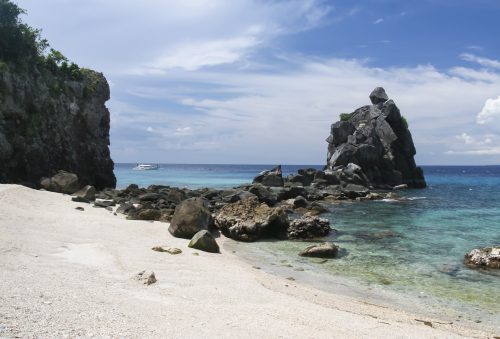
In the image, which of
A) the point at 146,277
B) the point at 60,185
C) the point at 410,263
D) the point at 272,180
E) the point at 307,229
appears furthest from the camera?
the point at 272,180

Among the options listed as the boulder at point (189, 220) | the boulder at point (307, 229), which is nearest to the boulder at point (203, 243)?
the boulder at point (189, 220)

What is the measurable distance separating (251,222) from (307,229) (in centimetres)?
314

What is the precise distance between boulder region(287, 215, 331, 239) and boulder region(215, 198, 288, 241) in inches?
18.9

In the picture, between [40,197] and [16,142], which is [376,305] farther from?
[16,142]

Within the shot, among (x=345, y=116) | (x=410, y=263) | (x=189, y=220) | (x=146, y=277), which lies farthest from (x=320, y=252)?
(x=345, y=116)

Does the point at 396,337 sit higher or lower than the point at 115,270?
lower

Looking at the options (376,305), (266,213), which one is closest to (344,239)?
(266,213)

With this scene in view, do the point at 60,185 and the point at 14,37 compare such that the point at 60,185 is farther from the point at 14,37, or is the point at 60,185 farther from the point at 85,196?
the point at 14,37

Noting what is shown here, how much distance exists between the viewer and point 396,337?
8.50 metres

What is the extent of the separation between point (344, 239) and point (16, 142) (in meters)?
29.1

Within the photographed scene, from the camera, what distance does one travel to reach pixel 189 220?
19297 mm

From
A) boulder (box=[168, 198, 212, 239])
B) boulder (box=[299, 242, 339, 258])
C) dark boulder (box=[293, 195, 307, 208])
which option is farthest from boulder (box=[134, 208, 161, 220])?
dark boulder (box=[293, 195, 307, 208])

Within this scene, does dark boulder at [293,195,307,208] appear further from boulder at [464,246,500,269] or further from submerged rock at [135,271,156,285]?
submerged rock at [135,271,156,285]

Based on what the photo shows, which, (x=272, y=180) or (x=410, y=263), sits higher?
(x=272, y=180)
